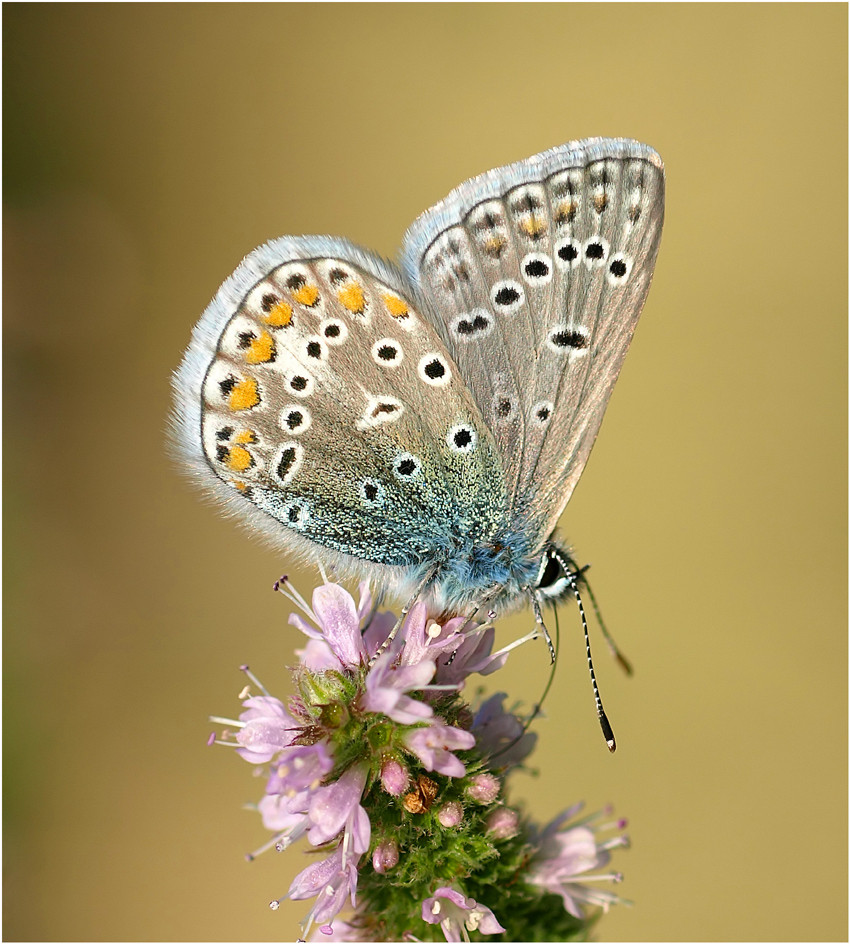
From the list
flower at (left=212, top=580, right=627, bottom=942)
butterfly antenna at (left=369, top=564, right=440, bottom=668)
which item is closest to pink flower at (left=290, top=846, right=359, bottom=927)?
flower at (left=212, top=580, right=627, bottom=942)

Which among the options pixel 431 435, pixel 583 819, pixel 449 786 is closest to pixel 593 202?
pixel 431 435

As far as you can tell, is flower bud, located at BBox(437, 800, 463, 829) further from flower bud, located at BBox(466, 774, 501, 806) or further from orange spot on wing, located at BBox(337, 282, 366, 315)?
orange spot on wing, located at BBox(337, 282, 366, 315)

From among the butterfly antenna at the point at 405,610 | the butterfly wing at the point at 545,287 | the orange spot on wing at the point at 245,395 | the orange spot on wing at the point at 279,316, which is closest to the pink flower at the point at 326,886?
the butterfly antenna at the point at 405,610

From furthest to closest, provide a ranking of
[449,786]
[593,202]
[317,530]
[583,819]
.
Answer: [583,819]
[317,530]
[593,202]
[449,786]

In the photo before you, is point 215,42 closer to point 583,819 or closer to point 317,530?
point 317,530

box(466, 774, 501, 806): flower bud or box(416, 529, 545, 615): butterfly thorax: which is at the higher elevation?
box(416, 529, 545, 615): butterfly thorax

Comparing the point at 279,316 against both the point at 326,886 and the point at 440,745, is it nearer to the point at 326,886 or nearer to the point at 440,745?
the point at 440,745
